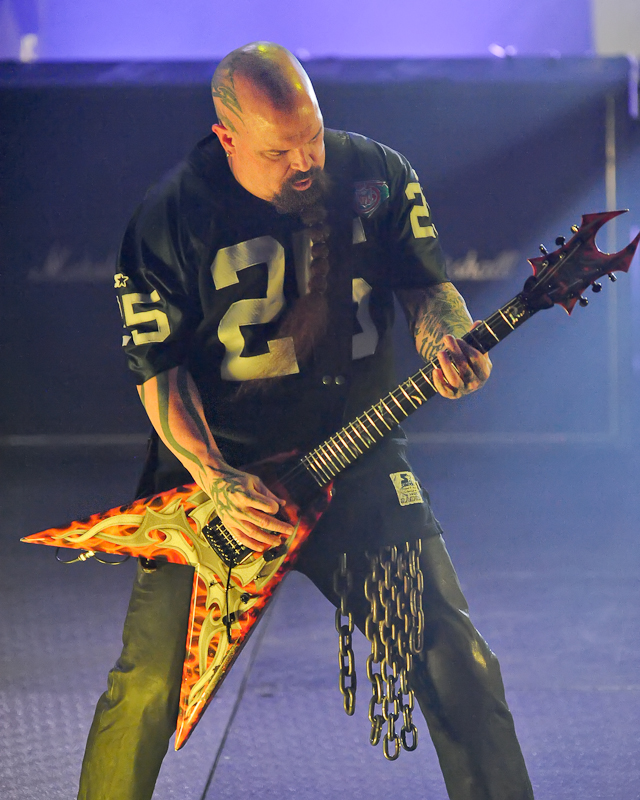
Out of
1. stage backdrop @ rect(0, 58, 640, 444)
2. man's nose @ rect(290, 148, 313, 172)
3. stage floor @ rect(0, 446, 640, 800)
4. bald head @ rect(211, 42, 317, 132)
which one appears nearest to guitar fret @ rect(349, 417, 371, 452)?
man's nose @ rect(290, 148, 313, 172)

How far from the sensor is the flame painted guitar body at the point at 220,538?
1651 millimetres

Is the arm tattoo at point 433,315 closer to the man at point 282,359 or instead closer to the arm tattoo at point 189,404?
the man at point 282,359

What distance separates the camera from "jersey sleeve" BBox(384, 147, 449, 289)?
68.2 inches

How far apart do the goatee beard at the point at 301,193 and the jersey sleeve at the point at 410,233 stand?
0.47ft

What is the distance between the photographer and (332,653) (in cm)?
317

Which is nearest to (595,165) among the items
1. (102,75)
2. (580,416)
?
(580,416)

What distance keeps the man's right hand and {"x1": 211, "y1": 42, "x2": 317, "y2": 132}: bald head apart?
611mm

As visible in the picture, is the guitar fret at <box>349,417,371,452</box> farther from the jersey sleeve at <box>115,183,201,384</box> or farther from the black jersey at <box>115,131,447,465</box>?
the jersey sleeve at <box>115,183,201,384</box>

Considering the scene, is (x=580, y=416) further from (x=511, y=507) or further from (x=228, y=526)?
(x=228, y=526)

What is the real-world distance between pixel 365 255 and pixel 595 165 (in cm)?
346

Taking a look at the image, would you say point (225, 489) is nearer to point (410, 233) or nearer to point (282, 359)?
point (282, 359)

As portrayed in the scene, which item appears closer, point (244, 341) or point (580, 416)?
point (244, 341)

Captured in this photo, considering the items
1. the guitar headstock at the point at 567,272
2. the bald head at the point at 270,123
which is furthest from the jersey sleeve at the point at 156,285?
the guitar headstock at the point at 567,272

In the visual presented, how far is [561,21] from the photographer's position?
7.50 metres
